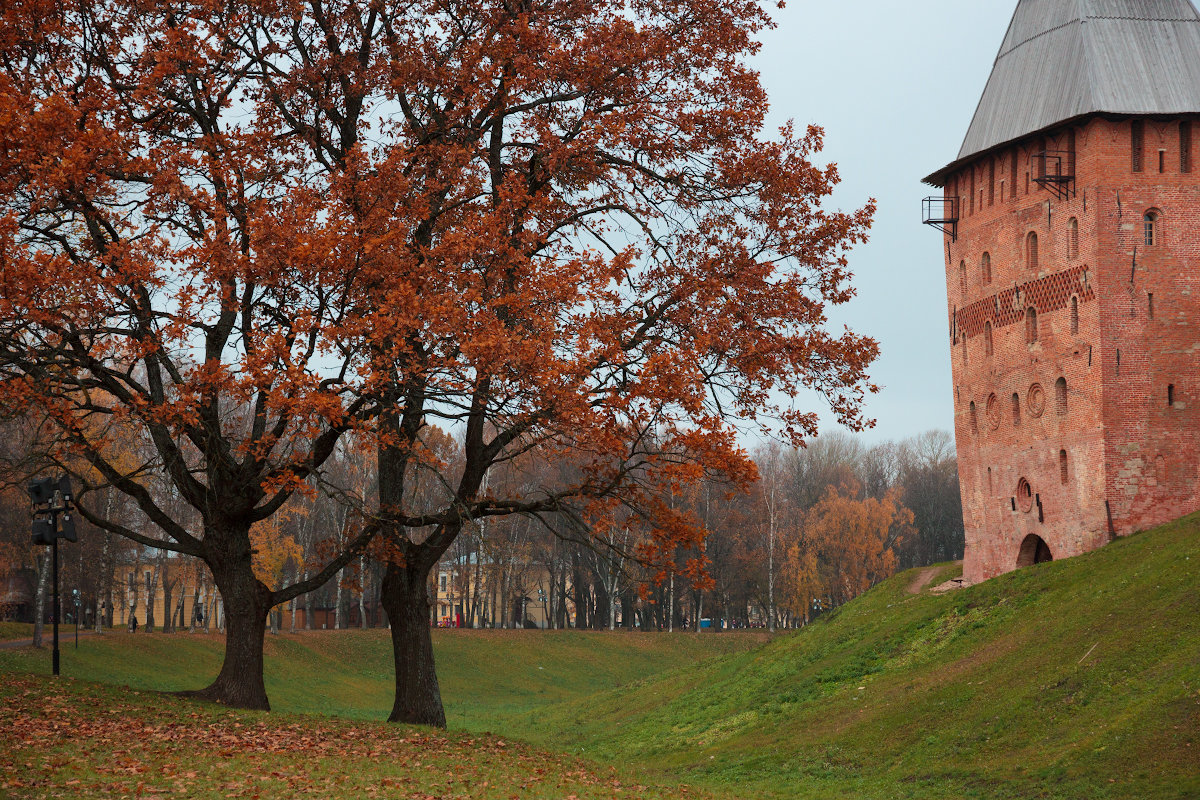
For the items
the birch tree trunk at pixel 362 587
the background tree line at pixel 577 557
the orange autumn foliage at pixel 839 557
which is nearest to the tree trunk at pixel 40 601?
the background tree line at pixel 577 557

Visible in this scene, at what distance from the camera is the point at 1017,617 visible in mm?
28016

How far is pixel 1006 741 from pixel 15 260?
1785cm

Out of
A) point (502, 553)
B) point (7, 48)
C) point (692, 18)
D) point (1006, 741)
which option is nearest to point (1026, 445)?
point (1006, 741)

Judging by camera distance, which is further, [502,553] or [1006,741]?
[502,553]

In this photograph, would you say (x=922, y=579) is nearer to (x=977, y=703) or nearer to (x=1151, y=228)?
(x=1151, y=228)

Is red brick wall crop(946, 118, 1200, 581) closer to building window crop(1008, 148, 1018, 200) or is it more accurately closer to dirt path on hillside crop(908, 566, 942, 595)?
building window crop(1008, 148, 1018, 200)

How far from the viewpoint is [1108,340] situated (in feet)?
105

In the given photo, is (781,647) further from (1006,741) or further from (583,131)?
(583,131)

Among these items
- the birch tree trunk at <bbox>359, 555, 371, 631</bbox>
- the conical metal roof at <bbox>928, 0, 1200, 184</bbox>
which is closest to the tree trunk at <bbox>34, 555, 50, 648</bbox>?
the birch tree trunk at <bbox>359, 555, 371, 631</bbox>

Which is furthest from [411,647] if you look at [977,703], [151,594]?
[151,594]

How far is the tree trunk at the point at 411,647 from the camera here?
66.1 feet

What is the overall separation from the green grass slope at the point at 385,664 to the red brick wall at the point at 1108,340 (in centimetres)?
1862

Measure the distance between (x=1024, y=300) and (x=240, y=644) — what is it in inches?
1021

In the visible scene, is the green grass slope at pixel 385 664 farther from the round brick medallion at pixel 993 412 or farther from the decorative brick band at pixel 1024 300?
the decorative brick band at pixel 1024 300
